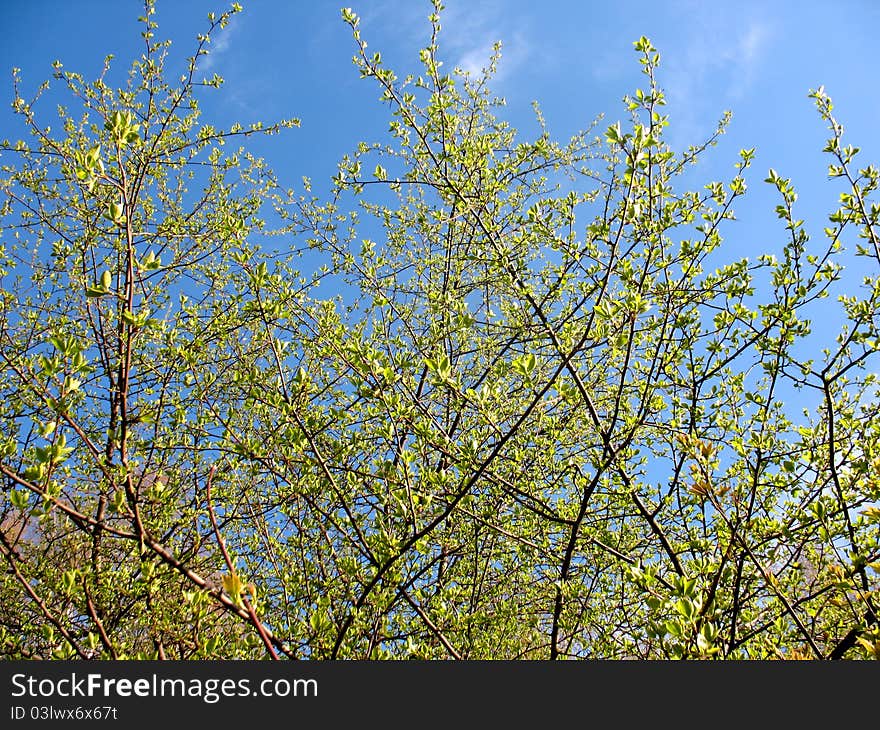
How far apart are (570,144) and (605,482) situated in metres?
3.20

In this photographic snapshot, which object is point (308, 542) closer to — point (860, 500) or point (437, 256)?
point (437, 256)

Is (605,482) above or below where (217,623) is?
above

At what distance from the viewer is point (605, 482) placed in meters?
3.40

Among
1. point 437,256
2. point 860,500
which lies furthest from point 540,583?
point 437,256

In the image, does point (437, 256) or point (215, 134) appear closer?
point (215, 134)

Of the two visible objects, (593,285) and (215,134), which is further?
(215,134)

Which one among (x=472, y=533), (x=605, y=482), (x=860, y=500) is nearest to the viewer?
(x=860, y=500)

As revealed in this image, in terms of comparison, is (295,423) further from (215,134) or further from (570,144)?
(570,144)

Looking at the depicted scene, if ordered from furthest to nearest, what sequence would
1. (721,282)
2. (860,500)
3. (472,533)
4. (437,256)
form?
1. (437,256)
2. (472,533)
3. (721,282)
4. (860,500)

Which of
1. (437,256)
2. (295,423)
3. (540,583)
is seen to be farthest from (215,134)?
(540,583)

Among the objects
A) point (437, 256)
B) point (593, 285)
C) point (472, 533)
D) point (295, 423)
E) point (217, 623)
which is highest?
point (437, 256)

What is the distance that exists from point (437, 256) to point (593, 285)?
1929 millimetres

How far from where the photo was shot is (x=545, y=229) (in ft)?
10.7

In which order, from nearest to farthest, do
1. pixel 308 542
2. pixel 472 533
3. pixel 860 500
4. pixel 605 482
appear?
pixel 860 500, pixel 605 482, pixel 472 533, pixel 308 542
